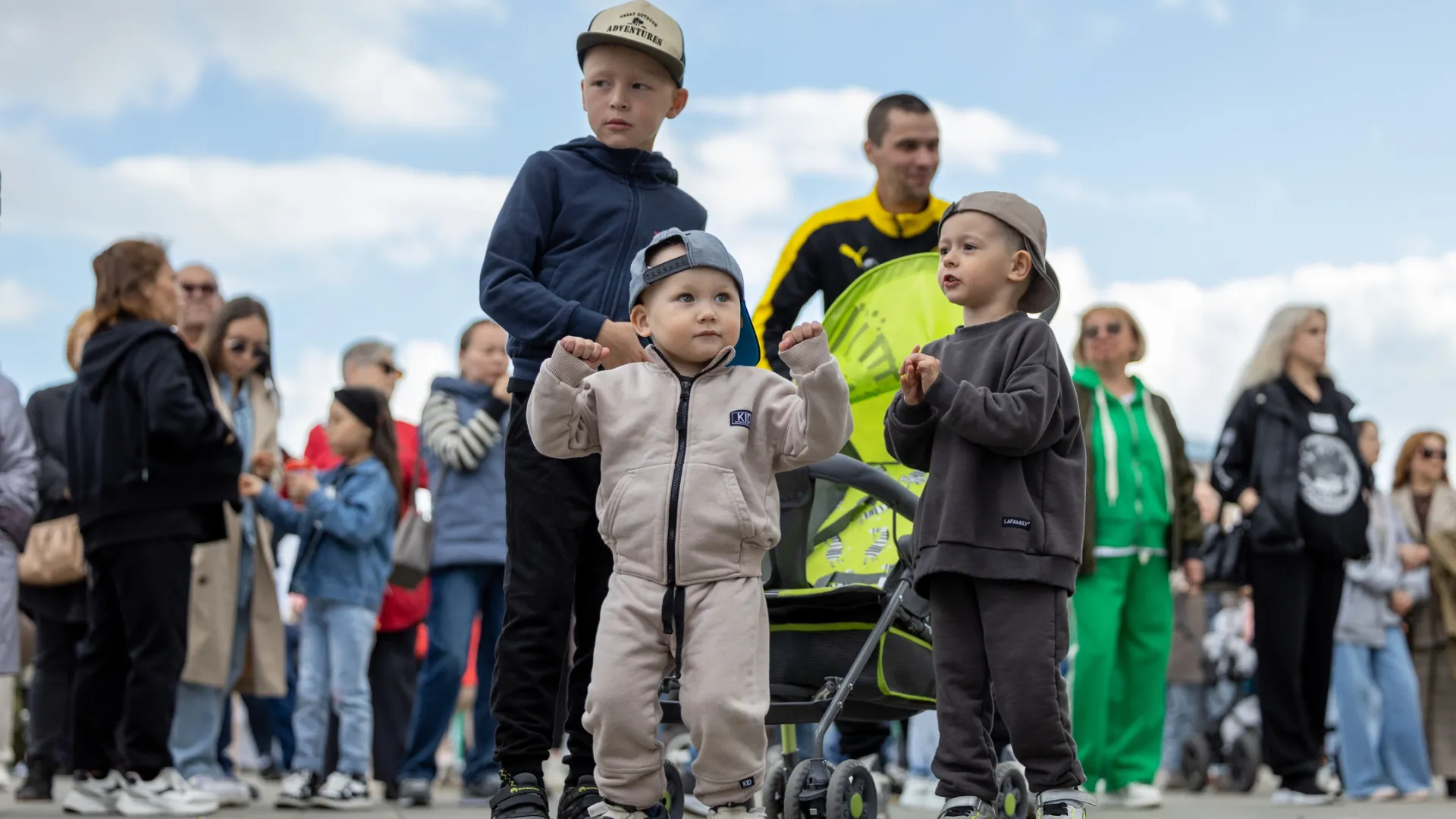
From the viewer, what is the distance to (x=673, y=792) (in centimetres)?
433

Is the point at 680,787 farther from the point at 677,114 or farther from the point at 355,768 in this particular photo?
the point at 355,768

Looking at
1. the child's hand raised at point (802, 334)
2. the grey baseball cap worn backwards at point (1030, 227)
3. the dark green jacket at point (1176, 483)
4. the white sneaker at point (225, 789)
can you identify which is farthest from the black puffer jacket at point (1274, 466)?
the white sneaker at point (225, 789)

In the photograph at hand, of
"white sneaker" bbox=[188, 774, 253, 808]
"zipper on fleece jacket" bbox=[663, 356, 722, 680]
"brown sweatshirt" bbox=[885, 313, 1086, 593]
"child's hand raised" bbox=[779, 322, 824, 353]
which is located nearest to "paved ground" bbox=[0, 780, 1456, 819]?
"white sneaker" bbox=[188, 774, 253, 808]

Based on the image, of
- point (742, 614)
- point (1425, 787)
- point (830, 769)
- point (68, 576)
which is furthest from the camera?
point (1425, 787)

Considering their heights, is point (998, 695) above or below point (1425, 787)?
above

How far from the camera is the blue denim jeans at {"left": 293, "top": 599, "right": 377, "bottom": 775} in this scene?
7039mm

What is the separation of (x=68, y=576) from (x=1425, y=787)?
23.5 ft

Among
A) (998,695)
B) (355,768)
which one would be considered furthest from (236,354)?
(998,695)

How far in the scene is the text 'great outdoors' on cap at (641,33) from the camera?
14.3ft

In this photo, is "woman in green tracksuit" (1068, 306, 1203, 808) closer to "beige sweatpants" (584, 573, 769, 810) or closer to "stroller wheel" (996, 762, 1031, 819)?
"stroller wheel" (996, 762, 1031, 819)

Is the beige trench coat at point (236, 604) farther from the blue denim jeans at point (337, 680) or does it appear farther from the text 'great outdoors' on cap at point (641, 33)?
the text 'great outdoors' on cap at point (641, 33)

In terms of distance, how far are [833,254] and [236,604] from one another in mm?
3208

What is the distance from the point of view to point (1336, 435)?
7777mm

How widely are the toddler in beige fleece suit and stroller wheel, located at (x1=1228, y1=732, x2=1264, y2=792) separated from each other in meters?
7.33
